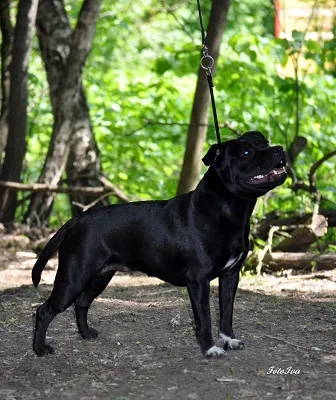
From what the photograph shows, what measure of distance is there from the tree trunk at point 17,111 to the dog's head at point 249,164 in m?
6.06

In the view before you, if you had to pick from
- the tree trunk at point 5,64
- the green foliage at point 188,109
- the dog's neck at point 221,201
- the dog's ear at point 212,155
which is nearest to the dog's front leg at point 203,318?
the dog's neck at point 221,201

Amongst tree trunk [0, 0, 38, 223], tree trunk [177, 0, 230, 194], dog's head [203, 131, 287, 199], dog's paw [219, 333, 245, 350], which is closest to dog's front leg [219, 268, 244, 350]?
dog's paw [219, 333, 245, 350]

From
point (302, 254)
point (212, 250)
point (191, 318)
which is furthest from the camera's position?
point (302, 254)

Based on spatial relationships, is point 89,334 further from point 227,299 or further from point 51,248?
point 227,299

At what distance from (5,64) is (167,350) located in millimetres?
7559

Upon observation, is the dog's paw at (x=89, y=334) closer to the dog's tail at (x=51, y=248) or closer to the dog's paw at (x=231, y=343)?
the dog's tail at (x=51, y=248)

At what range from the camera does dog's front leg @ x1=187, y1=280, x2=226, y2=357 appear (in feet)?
15.8

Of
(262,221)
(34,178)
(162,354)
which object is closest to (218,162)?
(162,354)

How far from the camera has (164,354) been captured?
497 centimetres

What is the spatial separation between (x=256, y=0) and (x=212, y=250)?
22095 mm

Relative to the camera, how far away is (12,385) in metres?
4.47

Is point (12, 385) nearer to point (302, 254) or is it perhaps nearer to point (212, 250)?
point (212, 250)

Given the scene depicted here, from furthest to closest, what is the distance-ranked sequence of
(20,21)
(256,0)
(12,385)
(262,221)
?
1. (256,0)
2. (20,21)
3. (262,221)
4. (12,385)

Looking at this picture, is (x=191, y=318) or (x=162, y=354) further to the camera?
(x=191, y=318)
